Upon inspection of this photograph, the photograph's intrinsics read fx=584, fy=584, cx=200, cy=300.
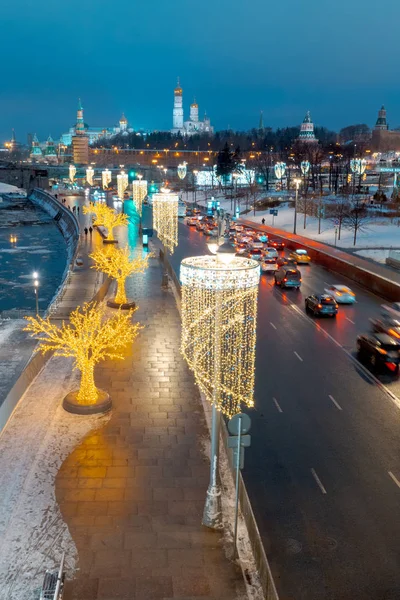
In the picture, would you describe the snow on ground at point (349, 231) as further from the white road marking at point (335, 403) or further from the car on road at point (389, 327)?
the white road marking at point (335, 403)

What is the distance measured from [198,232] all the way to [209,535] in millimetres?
54592

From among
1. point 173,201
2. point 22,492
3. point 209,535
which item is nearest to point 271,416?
point 209,535

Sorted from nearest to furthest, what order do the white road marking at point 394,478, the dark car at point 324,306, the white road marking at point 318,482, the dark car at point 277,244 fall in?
the white road marking at point 318,482 < the white road marking at point 394,478 < the dark car at point 324,306 < the dark car at point 277,244

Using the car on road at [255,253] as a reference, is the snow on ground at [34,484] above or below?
above

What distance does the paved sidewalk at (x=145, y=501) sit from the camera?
8.89 meters

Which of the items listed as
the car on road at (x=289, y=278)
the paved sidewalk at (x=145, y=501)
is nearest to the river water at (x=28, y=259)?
the car on road at (x=289, y=278)

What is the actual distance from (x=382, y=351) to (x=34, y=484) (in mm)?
12316

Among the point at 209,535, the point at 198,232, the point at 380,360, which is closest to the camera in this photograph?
the point at 209,535

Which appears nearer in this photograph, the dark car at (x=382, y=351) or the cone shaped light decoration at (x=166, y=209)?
the dark car at (x=382, y=351)

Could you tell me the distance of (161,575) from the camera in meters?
9.02

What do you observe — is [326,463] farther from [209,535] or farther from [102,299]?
[102,299]

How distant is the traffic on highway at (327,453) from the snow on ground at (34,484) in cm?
380

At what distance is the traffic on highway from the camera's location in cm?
980

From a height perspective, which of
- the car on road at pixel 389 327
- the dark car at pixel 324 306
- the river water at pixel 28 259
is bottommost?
the river water at pixel 28 259
